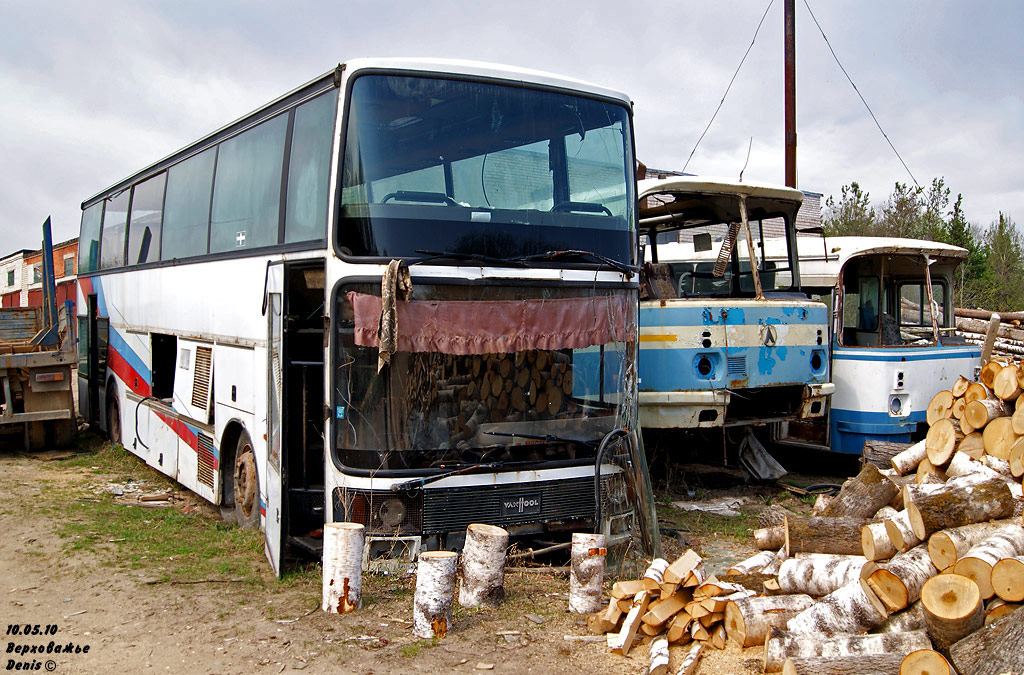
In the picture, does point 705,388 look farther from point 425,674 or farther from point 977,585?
point 425,674

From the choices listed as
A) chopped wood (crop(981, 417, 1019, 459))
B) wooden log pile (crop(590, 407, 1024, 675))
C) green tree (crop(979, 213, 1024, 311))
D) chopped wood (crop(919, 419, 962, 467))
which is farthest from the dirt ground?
green tree (crop(979, 213, 1024, 311))

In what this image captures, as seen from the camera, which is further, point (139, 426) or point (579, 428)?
point (139, 426)

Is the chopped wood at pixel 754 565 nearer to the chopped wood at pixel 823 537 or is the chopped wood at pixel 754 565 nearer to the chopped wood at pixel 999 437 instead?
the chopped wood at pixel 823 537

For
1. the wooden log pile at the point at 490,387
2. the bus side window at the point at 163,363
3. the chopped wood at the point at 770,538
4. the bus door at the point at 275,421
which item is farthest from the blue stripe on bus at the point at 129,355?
the chopped wood at the point at 770,538

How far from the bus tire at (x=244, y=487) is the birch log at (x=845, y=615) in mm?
4479

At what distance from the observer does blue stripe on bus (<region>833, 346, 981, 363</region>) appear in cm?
989

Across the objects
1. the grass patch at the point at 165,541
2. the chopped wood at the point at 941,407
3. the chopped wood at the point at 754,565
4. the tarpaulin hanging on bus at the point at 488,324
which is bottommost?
the grass patch at the point at 165,541

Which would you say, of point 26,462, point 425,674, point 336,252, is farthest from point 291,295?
point 26,462

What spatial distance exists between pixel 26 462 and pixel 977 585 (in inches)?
451

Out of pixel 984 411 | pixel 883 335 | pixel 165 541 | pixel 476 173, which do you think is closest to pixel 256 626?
pixel 165 541

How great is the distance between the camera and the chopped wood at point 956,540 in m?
5.39

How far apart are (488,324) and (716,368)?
3789 millimetres

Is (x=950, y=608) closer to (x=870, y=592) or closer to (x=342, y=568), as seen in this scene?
(x=870, y=592)

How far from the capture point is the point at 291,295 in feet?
22.1
